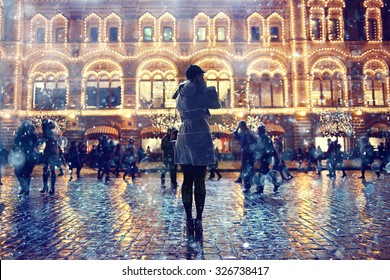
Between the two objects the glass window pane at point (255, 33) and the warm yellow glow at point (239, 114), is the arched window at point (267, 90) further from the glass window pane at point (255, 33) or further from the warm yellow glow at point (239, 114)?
the glass window pane at point (255, 33)

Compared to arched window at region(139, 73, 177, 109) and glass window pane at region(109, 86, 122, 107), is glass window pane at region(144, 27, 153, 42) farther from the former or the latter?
glass window pane at region(109, 86, 122, 107)

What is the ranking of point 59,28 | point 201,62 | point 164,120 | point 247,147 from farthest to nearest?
point 59,28, point 201,62, point 164,120, point 247,147

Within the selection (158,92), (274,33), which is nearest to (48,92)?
(158,92)

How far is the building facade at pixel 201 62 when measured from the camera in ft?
79.6

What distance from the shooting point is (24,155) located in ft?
24.9

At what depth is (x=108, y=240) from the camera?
375 cm

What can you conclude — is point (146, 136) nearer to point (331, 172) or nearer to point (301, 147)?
point (301, 147)

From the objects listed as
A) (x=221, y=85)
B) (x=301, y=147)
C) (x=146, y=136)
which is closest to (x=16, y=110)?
(x=146, y=136)

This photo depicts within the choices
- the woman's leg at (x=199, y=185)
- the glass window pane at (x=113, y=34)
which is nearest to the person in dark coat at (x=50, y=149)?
the woman's leg at (x=199, y=185)

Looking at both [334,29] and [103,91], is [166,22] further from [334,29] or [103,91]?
[334,29]

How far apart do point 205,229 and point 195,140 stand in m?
1.30

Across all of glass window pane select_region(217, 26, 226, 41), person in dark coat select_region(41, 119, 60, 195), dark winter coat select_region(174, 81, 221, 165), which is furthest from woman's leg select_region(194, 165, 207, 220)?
glass window pane select_region(217, 26, 226, 41)

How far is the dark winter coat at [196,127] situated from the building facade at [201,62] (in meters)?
20.2

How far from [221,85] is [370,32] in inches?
493
